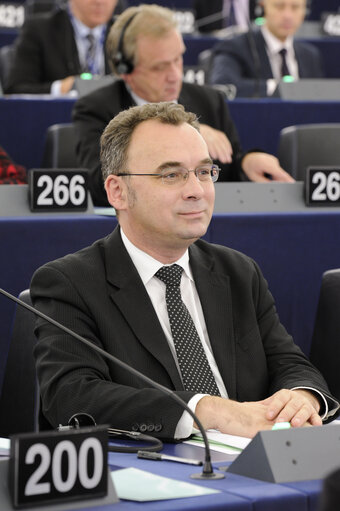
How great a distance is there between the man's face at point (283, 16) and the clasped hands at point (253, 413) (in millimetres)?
4438

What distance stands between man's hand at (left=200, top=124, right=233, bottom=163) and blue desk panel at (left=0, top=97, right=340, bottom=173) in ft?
3.18

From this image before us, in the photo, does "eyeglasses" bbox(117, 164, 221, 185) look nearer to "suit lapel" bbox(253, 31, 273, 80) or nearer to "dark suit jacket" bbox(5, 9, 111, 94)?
"dark suit jacket" bbox(5, 9, 111, 94)

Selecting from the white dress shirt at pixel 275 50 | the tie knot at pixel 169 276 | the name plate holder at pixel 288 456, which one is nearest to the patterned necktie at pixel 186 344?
the tie knot at pixel 169 276

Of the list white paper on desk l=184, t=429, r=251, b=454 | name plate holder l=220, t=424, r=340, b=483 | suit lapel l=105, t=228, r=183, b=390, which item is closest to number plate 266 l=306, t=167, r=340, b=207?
suit lapel l=105, t=228, r=183, b=390

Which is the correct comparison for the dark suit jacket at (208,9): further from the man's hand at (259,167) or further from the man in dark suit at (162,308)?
the man in dark suit at (162,308)

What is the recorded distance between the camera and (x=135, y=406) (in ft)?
6.45

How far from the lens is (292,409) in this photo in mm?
1991

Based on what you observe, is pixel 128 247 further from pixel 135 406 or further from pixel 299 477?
pixel 299 477

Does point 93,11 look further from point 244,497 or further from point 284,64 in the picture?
point 244,497

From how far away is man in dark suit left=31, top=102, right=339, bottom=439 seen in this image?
6.67ft

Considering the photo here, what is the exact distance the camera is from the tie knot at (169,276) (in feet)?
7.45

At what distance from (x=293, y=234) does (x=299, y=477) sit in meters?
1.74

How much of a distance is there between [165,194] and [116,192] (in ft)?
0.47

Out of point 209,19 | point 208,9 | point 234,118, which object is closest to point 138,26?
point 234,118
